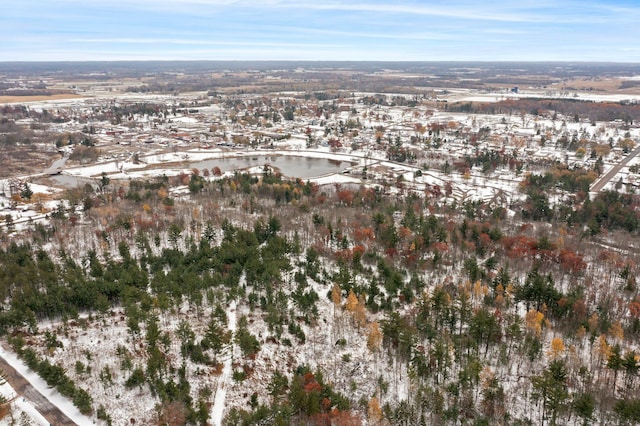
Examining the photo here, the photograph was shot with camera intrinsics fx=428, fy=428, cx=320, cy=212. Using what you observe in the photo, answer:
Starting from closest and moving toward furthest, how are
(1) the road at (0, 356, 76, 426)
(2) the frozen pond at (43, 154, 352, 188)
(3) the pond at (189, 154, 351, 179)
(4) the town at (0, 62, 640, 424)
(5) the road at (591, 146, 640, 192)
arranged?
(1) the road at (0, 356, 76, 426)
(4) the town at (0, 62, 640, 424)
(5) the road at (591, 146, 640, 192)
(2) the frozen pond at (43, 154, 352, 188)
(3) the pond at (189, 154, 351, 179)

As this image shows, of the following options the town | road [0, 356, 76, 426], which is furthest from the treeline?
road [0, 356, 76, 426]

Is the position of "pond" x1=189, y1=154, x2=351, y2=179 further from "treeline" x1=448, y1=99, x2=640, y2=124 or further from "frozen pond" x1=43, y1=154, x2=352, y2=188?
"treeline" x1=448, y1=99, x2=640, y2=124

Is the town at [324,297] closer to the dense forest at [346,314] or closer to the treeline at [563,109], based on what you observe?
the dense forest at [346,314]

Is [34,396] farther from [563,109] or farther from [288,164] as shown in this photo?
[563,109]

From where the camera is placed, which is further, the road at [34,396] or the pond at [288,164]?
the pond at [288,164]

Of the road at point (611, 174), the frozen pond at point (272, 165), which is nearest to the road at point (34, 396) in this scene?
the frozen pond at point (272, 165)

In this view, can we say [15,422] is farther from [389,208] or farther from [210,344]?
[389,208]
